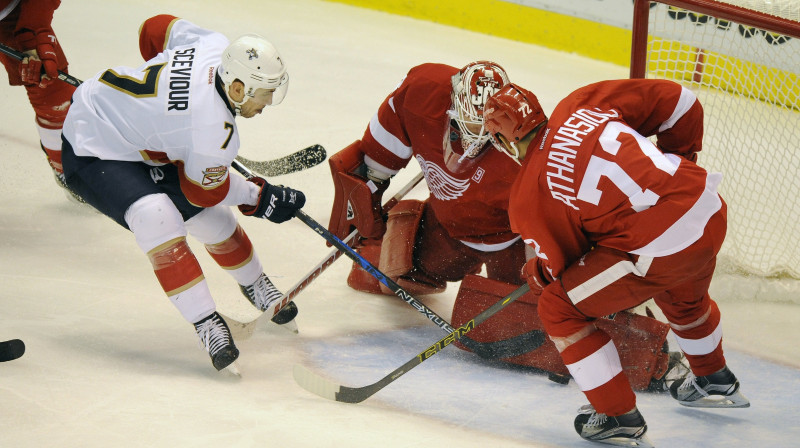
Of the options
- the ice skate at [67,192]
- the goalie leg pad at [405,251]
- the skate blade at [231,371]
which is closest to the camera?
the skate blade at [231,371]

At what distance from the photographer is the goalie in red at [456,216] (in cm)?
270

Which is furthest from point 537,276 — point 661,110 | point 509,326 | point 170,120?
point 170,120

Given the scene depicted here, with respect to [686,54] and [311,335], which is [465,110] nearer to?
[311,335]

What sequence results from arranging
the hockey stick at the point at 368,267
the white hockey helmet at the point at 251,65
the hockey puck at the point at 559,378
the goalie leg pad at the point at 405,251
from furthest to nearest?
→ the goalie leg pad at the point at 405,251
the hockey stick at the point at 368,267
the hockey puck at the point at 559,378
the white hockey helmet at the point at 251,65

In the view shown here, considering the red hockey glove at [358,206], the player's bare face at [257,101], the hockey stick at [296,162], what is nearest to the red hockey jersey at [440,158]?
the red hockey glove at [358,206]

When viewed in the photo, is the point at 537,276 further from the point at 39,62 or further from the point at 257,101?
the point at 39,62

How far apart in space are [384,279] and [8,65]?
1.81 meters

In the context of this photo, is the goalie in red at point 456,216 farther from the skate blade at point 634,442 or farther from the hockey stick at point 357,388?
the skate blade at point 634,442

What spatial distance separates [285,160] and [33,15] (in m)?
1.13

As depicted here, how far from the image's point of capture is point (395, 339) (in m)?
3.05

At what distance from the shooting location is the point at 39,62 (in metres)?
3.44

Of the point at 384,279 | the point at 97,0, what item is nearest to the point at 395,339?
the point at 384,279

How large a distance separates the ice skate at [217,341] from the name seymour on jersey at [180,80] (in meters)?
0.62

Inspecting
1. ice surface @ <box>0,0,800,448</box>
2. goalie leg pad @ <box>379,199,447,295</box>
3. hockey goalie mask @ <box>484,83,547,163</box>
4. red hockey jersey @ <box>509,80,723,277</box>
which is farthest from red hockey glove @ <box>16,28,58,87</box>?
red hockey jersey @ <box>509,80,723,277</box>
